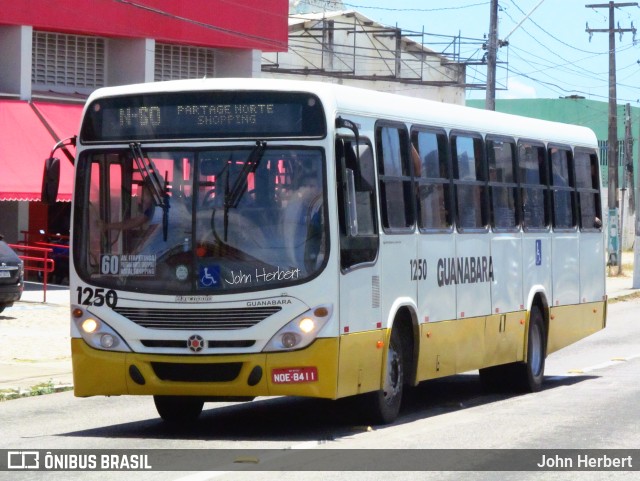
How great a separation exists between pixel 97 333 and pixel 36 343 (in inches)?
379

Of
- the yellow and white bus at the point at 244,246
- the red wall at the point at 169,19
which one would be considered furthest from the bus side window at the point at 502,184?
the red wall at the point at 169,19

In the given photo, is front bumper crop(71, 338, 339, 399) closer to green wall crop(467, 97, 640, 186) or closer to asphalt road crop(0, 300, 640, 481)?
A: asphalt road crop(0, 300, 640, 481)

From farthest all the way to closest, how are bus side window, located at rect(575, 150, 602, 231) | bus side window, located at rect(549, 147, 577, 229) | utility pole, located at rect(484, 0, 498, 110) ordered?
utility pole, located at rect(484, 0, 498, 110) < bus side window, located at rect(575, 150, 602, 231) < bus side window, located at rect(549, 147, 577, 229)

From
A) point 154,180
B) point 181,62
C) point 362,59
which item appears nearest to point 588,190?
point 154,180

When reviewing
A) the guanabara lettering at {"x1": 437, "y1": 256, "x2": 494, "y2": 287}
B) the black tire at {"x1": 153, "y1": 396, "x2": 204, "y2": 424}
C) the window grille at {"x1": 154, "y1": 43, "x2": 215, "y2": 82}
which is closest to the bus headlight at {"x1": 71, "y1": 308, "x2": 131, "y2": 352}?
the black tire at {"x1": 153, "y1": 396, "x2": 204, "y2": 424}

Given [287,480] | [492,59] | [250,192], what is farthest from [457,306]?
[492,59]

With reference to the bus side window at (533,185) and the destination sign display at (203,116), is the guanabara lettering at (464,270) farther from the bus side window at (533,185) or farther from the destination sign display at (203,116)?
the destination sign display at (203,116)

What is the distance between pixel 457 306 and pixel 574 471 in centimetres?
427

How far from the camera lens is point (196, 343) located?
37.6 ft

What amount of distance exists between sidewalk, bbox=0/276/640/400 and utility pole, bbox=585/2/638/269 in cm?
2307

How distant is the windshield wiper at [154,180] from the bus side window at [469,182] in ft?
11.9

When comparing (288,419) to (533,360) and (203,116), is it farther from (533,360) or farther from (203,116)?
(533,360)

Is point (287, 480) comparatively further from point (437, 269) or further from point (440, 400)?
point (440, 400)

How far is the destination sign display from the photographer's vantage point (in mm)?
11633
